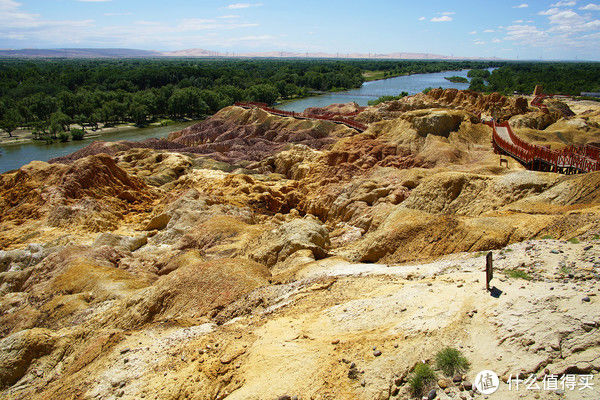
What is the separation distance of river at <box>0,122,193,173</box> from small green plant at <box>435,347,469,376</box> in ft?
180

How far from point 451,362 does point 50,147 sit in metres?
66.2

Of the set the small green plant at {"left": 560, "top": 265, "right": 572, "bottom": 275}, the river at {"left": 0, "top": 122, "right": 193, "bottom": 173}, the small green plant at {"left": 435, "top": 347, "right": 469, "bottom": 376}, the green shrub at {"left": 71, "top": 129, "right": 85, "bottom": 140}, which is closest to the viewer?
the small green plant at {"left": 435, "top": 347, "right": 469, "bottom": 376}

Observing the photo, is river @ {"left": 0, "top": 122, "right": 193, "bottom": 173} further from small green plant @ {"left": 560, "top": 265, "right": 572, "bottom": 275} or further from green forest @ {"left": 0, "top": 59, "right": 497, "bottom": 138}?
small green plant @ {"left": 560, "top": 265, "right": 572, "bottom": 275}

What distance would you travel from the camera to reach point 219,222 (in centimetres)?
1969

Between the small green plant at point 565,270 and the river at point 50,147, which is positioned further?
the river at point 50,147

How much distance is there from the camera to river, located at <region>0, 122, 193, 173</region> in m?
50.1

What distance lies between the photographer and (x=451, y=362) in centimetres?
623

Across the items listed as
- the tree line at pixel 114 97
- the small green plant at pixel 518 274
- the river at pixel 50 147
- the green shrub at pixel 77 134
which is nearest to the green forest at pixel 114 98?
the tree line at pixel 114 97

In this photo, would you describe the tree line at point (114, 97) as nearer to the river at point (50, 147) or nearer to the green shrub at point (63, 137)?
the green shrub at point (63, 137)

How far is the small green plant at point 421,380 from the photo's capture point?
6.01 meters

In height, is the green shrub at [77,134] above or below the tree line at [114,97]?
below

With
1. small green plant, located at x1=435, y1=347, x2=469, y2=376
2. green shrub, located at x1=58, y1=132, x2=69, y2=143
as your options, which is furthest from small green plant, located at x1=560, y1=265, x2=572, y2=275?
green shrub, located at x1=58, y1=132, x2=69, y2=143

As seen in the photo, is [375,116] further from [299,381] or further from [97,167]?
[299,381]

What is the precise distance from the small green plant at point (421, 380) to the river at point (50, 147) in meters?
54.8
